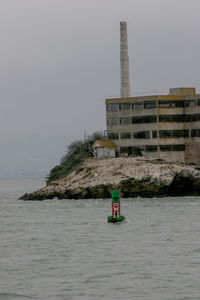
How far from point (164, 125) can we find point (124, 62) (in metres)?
15.7

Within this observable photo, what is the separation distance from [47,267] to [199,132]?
76437mm

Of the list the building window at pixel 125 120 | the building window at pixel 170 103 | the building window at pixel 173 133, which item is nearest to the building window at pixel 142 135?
the building window at pixel 173 133

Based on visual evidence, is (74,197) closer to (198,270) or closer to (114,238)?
(114,238)

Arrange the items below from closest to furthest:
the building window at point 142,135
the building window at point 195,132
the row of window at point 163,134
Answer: the building window at point 195,132 → the row of window at point 163,134 → the building window at point 142,135

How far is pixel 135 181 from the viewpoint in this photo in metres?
97.9

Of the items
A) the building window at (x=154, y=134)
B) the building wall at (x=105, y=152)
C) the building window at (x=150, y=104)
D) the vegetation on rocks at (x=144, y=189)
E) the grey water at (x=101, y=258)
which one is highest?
the building window at (x=150, y=104)

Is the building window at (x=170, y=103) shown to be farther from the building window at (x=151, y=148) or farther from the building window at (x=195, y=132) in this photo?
the building window at (x=151, y=148)

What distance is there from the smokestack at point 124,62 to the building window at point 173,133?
11751mm

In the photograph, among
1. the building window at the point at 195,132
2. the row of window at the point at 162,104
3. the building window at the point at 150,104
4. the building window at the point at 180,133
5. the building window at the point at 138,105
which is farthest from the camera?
the building window at the point at 138,105

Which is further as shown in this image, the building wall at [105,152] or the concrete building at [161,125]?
the building wall at [105,152]

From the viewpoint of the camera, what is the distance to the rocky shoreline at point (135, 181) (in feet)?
321

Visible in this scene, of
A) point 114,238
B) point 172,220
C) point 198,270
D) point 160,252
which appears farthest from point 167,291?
point 172,220

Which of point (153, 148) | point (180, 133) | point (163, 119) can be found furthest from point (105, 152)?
point (180, 133)

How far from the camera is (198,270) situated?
114 ft
